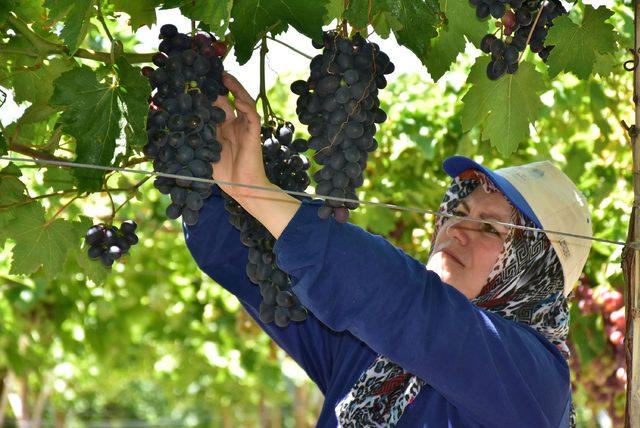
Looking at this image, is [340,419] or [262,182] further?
[340,419]

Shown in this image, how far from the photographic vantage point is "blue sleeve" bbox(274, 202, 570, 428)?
1.76 metres

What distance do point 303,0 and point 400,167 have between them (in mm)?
2772

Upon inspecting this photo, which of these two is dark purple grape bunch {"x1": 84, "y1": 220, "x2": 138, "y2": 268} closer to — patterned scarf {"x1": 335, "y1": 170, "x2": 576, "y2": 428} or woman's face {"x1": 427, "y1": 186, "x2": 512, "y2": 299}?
patterned scarf {"x1": 335, "y1": 170, "x2": 576, "y2": 428}

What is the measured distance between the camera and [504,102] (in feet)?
7.23

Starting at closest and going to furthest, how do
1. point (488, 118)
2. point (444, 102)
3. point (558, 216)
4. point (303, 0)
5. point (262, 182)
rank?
point (303, 0), point (262, 182), point (488, 118), point (558, 216), point (444, 102)

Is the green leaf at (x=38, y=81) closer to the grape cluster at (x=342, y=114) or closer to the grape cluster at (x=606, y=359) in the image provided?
the grape cluster at (x=342, y=114)

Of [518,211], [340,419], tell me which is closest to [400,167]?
[518,211]

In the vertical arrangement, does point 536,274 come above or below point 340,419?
above

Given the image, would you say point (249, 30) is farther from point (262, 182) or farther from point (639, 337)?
point (639, 337)

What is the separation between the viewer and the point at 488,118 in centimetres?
224

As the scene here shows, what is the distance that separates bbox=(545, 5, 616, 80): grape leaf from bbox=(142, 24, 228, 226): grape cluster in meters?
0.64

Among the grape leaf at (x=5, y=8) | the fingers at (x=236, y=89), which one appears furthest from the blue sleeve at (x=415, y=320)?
the grape leaf at (x=5, y=8)

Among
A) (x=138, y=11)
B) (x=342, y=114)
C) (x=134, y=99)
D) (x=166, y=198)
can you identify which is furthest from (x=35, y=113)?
(x=166, y=198)

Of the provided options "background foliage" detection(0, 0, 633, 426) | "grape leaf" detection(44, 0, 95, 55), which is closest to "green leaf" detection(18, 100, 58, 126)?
"background foliage" detection(0, 0, 633, 426)
